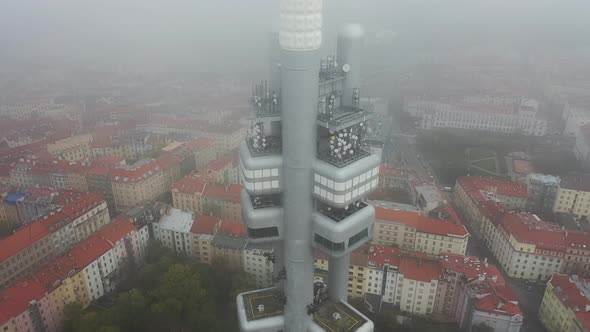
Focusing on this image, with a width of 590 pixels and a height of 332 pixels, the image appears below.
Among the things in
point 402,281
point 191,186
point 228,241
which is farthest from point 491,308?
point 191,186

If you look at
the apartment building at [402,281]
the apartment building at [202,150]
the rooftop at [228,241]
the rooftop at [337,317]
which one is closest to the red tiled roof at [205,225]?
the rooftop at [228,241]

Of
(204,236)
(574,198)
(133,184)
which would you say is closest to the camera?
(204,236)

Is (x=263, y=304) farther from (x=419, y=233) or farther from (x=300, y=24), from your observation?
(x=419, y=233)

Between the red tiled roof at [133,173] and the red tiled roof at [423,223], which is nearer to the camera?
the red tiled roof at [423,223]

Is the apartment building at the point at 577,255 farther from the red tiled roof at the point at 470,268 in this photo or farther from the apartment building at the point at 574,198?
the apartment building at the point at 574,198

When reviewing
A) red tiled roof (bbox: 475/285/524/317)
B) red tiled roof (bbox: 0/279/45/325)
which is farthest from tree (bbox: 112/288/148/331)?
red tiled roof (bbox: 475/285/524/317)

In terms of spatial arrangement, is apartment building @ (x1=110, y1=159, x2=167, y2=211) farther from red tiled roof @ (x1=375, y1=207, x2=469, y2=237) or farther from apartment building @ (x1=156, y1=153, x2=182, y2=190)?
red tiled roof @ (x1=375, y1=207, x2=469, y2=237)
